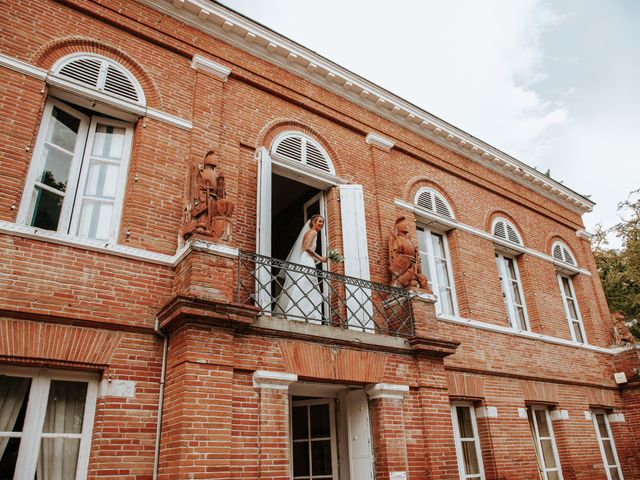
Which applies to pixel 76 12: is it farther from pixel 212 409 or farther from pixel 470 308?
pixel 470 308

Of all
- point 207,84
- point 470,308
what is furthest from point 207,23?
point 470,308

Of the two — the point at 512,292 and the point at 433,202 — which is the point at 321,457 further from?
the point at 512,292

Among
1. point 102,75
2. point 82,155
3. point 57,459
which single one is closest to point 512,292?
point 82,155

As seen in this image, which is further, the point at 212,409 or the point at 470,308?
the point at 470,308

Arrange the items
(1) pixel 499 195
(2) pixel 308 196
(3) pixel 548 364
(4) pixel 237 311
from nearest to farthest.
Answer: (4) pixel 237 311, (2) pixel 308 196, (3) pixel 548 364, (1) pixel 499 195

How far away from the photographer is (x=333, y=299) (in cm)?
804

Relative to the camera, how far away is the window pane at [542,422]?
10.3m

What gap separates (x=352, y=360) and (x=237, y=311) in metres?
1.87

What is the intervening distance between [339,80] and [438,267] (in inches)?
172

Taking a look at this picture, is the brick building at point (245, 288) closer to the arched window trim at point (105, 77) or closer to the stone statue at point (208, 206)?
the arched window trim at point (105, 77)

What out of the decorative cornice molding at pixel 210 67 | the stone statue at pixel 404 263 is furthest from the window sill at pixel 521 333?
the decorative cornice molding at pixel 210 67

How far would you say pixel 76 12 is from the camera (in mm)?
7246

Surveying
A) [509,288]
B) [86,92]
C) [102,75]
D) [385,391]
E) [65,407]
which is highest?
[102,75]

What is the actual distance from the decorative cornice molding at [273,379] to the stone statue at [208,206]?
1750 millimetres
